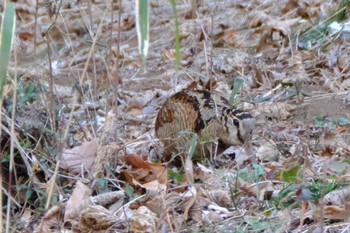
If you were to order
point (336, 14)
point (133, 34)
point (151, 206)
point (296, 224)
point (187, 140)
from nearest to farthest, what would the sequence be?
point (296, 224)
point (151, 206)
point (187, 140)
point (336, 14)
point (133, 34)

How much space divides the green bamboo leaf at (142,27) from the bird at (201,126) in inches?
76.1

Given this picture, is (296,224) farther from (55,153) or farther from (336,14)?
(336,14)

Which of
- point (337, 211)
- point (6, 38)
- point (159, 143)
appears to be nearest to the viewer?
point (6, 38)

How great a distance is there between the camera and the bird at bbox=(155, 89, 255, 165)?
4.26m

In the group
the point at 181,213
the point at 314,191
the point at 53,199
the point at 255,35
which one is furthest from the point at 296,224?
the point at 255,35

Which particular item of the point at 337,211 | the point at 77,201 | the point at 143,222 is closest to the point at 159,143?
the point at 77,201

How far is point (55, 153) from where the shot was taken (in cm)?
378

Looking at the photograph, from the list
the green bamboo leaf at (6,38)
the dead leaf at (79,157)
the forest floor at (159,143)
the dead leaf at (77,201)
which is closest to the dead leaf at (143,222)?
the forest floor at (159,143)

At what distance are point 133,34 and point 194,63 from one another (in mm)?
1248

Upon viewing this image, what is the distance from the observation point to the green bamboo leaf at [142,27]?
6.81 ft

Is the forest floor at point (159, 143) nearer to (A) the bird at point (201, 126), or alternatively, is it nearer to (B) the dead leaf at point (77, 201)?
(B) the dead leaf at point (77, 201)

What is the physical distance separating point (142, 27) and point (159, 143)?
255 cm

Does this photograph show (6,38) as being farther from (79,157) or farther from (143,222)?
(79,157)

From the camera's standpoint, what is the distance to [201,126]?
4402 mm
